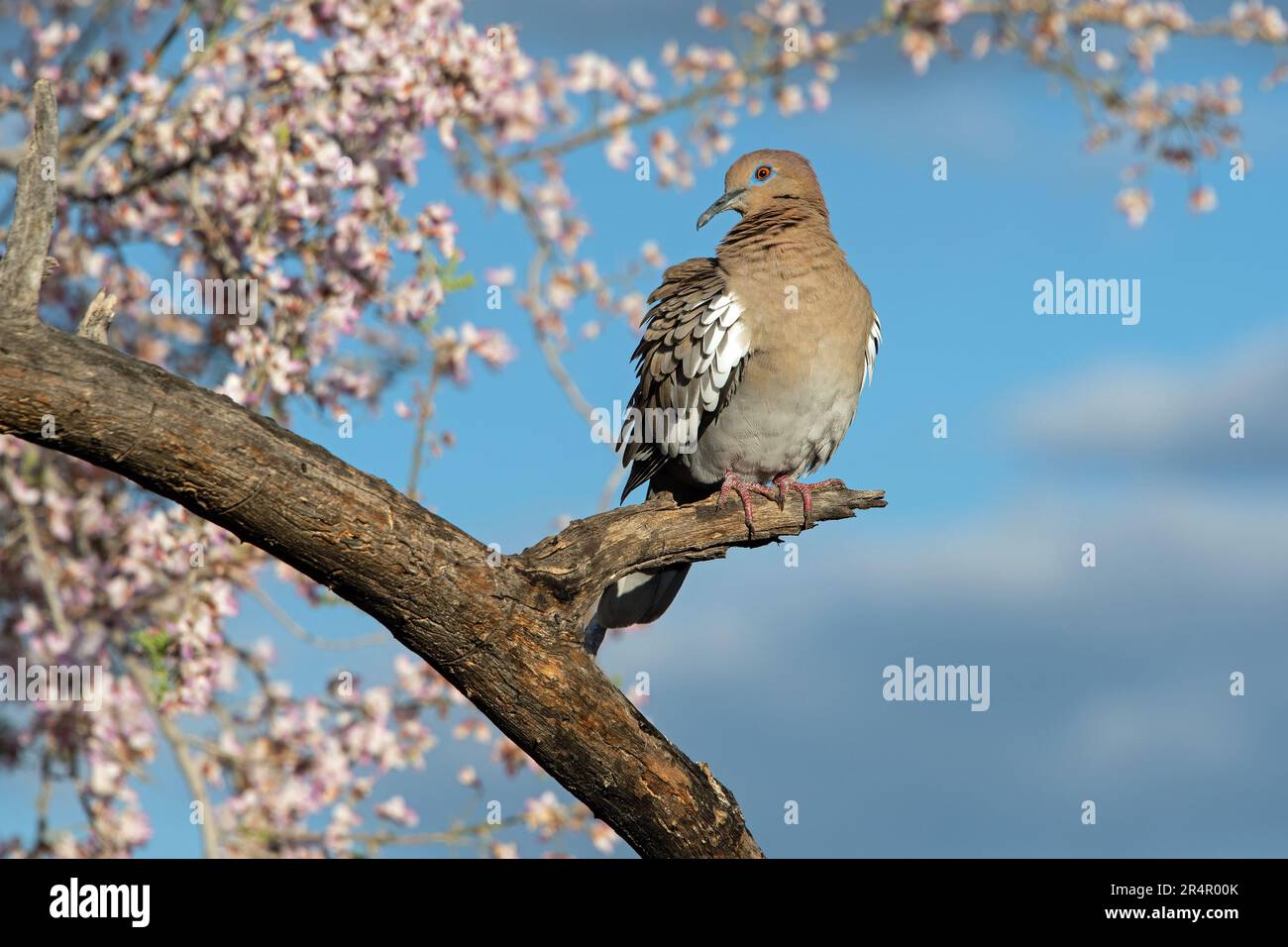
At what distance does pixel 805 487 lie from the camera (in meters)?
5.29

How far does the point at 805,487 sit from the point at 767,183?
5.18 feet

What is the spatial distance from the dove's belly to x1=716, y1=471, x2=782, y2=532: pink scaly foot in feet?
0.49

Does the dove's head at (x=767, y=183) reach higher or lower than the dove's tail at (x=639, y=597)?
higher

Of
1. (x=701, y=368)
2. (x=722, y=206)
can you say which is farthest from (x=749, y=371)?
(x=722, y=206)

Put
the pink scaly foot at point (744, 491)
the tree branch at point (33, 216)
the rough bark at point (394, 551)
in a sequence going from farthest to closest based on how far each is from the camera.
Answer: the pink scaly foot at point (744, 491), the tree branch at point (33, 216), the rough bark at point (394, 551)

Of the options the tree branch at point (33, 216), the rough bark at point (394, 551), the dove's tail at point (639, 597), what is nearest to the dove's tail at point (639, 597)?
the dove's tail at point (639, 597)

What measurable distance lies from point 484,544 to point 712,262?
2154mm

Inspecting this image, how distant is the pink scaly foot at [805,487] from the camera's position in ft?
17.3

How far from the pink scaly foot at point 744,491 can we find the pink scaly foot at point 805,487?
0.02 meters

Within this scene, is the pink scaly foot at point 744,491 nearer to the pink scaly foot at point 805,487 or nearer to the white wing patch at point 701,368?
the pink scaly foot at point 805,487

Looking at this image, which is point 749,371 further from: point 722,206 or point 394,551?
point 394,551
